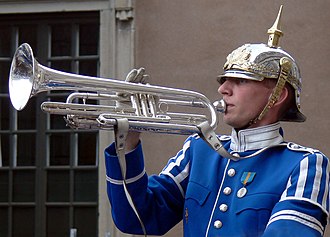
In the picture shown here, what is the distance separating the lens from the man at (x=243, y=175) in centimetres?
339

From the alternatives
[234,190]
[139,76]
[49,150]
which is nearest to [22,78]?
[139,76]

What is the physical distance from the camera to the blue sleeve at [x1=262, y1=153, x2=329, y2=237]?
3240 mm

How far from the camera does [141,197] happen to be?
Result: 364 centimetres

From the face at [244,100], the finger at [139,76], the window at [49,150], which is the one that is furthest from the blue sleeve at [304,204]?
the window at [49,150]

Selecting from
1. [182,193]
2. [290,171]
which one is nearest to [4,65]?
[182,193]

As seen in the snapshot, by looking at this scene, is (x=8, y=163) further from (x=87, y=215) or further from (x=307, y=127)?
(x=307, y=127)

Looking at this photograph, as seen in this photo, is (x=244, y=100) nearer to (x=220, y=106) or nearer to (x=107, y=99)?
(x=220, y=106)

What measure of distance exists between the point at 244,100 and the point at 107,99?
54 centimetres

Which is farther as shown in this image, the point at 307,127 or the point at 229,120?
the point at 307,127

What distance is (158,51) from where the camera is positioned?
7.20 meters

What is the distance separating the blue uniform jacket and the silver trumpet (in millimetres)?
166

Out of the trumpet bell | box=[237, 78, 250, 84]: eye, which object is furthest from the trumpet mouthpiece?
the trumpet bell

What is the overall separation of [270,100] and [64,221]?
167 inches

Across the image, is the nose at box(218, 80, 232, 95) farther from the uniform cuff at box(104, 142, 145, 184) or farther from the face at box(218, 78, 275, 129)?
the uniform cuff at box(104, 142, 145, 184)
